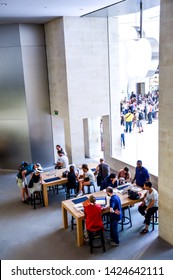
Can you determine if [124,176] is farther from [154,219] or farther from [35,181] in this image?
[35,181]

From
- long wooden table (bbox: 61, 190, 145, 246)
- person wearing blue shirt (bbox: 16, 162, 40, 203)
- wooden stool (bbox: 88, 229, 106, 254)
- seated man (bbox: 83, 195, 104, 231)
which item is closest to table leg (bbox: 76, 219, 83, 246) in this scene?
long wooden table (bbox: 61, 190, 145, 246)

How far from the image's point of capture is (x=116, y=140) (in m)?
10.9

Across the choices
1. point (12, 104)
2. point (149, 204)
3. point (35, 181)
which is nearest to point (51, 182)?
point (35, 181)

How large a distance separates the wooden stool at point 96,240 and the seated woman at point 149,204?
0.98 m

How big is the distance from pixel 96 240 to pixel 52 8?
20.0ft

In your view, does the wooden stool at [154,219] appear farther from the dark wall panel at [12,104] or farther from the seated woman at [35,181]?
the dark wall panel at [12,104]

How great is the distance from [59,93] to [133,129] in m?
3.64

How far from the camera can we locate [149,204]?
6375 mm

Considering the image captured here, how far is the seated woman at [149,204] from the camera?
20.7 ft

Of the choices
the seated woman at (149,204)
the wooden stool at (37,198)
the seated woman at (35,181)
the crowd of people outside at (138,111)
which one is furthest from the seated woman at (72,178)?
the crowd of people outside at (138,111)
